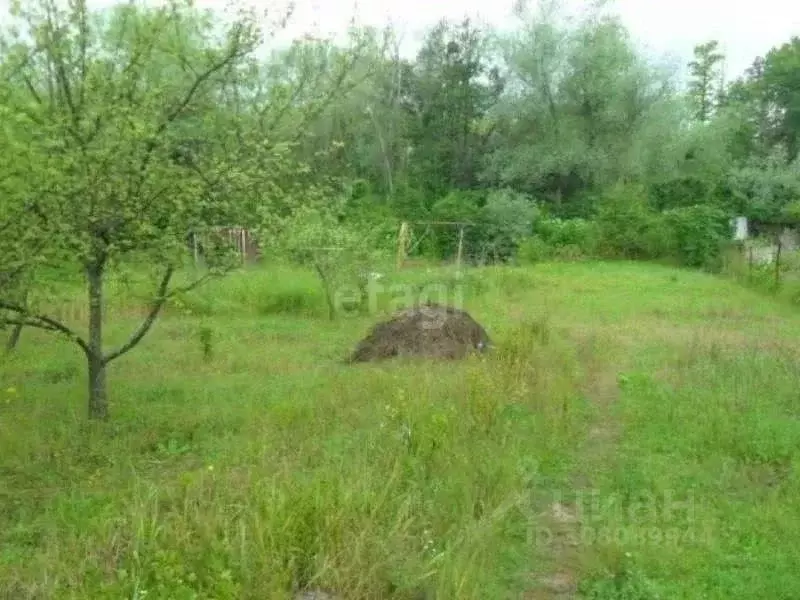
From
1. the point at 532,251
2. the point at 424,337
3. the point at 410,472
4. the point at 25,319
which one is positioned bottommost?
the point at 410,472

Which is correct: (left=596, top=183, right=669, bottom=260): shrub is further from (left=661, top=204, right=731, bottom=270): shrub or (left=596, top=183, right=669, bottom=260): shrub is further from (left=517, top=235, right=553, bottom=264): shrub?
(left=517, top=235, right=553, bottom=264): shrub

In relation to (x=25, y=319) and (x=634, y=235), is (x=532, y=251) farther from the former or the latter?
(x=25, y=319)

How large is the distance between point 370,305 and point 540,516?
9802 millimetres

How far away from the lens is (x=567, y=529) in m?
5.26

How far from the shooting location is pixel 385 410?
23.1 ft

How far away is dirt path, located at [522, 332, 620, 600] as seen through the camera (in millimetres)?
4559

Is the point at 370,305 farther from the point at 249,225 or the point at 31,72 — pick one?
the point at 31,72

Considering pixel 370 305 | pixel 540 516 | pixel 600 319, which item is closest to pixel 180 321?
pixel 370 305

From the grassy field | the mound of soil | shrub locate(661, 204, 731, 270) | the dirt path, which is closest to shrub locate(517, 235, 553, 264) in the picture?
shrub locate(661, 204, 731, 270)

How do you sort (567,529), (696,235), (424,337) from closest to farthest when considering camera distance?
(567,529) → (424,337) → (696,235)

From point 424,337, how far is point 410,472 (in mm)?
5265

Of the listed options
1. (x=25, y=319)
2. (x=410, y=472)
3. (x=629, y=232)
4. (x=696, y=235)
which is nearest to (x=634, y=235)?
(x=629, y=232)

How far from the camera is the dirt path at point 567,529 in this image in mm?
4559

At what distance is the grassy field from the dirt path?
0.7 inches
